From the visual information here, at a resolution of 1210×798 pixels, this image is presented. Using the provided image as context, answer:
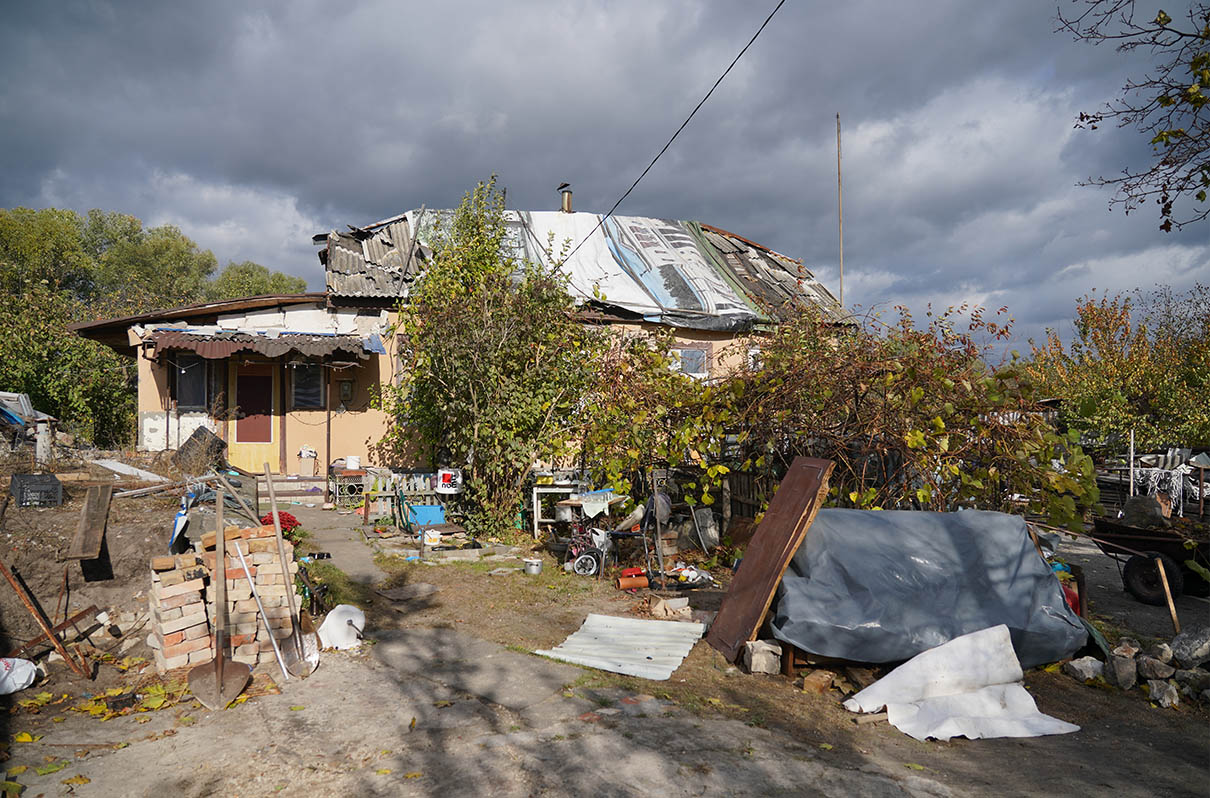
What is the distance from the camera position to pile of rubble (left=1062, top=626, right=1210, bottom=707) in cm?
529

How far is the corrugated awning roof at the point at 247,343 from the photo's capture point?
12.1m

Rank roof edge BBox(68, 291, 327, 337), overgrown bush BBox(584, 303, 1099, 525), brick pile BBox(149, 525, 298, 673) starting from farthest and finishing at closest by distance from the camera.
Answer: roof edge BBox(68, 291, 327, 337)
overgrown bush BBox(584, 303, 1099, 525)
brick pile BBox(149, 525, 298, 673)

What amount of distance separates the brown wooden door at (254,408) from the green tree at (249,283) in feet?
54.3

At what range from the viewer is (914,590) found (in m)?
5.73

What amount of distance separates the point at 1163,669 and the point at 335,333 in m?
13.7

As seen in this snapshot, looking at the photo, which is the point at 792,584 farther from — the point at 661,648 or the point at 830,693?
the point at 661,648

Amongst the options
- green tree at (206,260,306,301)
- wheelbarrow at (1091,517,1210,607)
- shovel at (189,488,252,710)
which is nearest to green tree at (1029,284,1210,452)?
wheelbarrow at (1091,517,1210,607)

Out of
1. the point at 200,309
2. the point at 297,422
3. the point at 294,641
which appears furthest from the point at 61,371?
the point at 294,641

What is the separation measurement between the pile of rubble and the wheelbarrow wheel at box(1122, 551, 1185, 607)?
318cm

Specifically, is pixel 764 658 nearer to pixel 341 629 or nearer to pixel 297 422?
pixel 341 629

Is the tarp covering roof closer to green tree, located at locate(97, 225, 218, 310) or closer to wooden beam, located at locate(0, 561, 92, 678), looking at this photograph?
wooden beam, located at locate(0, 561, 92, 678)

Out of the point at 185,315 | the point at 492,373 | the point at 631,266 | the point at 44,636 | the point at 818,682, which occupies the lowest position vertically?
the point at 818,682

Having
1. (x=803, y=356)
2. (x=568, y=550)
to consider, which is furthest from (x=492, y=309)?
(x=803, y=356)

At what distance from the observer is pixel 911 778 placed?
404 centimetres
